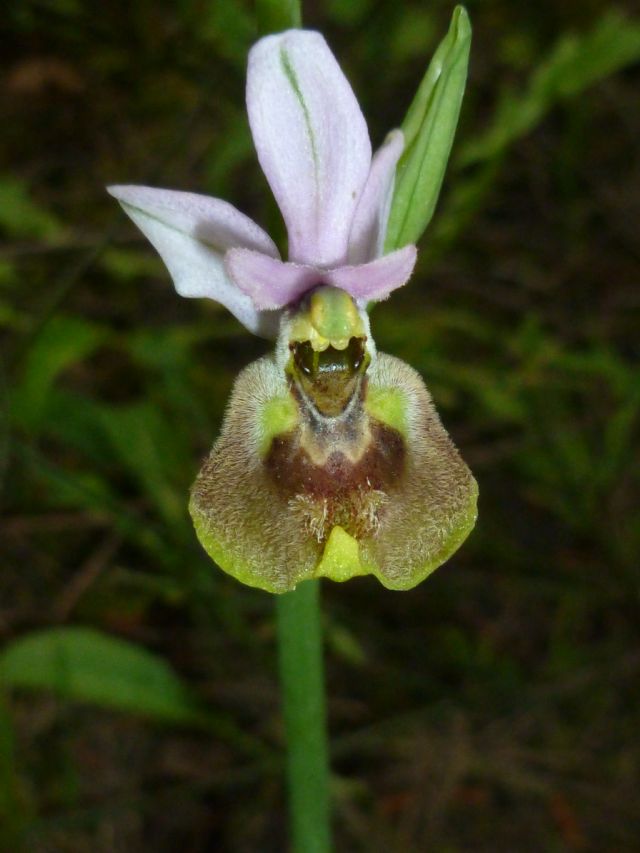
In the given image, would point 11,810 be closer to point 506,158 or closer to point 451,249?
point 451,249

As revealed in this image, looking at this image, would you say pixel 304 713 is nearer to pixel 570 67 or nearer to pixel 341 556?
pixel 341 556

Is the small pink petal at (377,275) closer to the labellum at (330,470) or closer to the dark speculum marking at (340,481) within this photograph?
the labellum at (330,470)

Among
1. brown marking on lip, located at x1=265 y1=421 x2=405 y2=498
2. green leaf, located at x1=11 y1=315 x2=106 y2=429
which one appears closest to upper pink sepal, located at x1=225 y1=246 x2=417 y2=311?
brown marking on lip, located at x1=265 y1=421 x2=405 y2=498

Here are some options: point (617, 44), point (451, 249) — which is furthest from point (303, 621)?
point (451, 249)

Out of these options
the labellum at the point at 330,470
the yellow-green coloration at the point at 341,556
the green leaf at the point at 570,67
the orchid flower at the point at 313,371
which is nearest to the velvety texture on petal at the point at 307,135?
the orchid flower at the point at 313,371

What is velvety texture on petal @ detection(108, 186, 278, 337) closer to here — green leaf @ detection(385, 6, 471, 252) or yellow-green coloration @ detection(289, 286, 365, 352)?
yellow-green coloration @ detection(289, 286, 365, 352)

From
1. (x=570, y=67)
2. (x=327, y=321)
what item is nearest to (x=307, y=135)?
(x=327, y=321)
